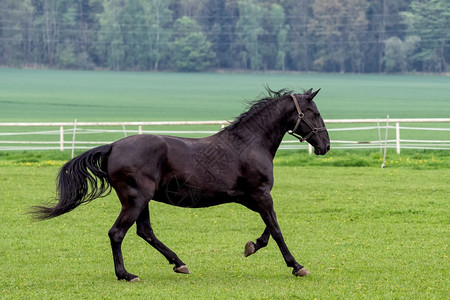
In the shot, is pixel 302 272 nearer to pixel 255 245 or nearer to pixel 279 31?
pixel 255 245

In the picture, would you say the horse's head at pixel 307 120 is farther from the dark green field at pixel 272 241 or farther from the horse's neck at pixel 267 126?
the dark green field at pixel 272 241

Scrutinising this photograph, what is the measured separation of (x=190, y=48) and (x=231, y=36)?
9.01 m

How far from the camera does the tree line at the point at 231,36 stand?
143375 millimetres

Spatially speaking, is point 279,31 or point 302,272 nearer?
point 302,272

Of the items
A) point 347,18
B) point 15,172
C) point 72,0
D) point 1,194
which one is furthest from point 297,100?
point 72,0

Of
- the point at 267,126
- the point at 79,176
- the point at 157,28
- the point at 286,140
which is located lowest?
the point at 286,140

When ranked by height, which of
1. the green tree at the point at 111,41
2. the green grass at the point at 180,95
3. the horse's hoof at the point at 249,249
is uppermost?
the green tree at the point at 111,41

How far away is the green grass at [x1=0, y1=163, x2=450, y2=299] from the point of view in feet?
25.4

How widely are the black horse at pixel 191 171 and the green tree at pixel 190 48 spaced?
462 feet

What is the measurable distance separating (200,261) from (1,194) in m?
8.00

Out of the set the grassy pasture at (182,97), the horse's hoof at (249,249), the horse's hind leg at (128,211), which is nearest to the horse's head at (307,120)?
the horse's hoof at (249,249)

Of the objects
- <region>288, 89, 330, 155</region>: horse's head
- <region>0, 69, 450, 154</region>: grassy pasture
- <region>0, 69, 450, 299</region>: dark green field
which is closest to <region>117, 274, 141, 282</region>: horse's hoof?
<region>0, 69, 450, 299</region>: dark green field

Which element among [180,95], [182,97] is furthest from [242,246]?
[180,95]

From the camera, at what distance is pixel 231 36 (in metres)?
153
